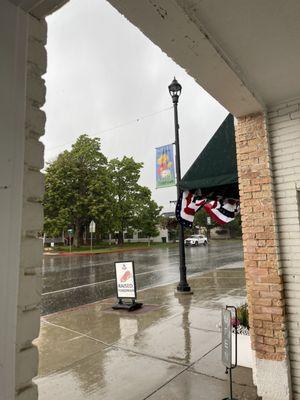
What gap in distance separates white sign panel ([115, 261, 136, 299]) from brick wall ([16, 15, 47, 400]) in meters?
7.13

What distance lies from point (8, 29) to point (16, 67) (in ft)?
0.56

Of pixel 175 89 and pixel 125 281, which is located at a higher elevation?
pixel 175 89

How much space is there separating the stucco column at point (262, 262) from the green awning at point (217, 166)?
387 mm

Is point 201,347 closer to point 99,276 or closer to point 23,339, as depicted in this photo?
point 23,339

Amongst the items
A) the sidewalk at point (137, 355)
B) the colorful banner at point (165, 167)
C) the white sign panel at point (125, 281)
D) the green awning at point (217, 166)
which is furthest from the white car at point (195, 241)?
the green awning at point (217, 166)

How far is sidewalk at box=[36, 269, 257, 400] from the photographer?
4227mm

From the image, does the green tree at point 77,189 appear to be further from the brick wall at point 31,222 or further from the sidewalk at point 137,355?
the brick wall at point 31,222

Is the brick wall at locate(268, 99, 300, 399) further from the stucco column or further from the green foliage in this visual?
the green foliage

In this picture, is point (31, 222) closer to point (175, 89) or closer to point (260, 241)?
point (260, 241)

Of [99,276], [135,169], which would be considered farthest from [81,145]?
[99,276]

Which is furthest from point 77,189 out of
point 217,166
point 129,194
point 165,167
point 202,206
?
point 217,166

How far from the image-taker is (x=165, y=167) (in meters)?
11.5

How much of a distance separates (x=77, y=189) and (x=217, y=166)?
115 feet

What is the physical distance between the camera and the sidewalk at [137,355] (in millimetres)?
4227
